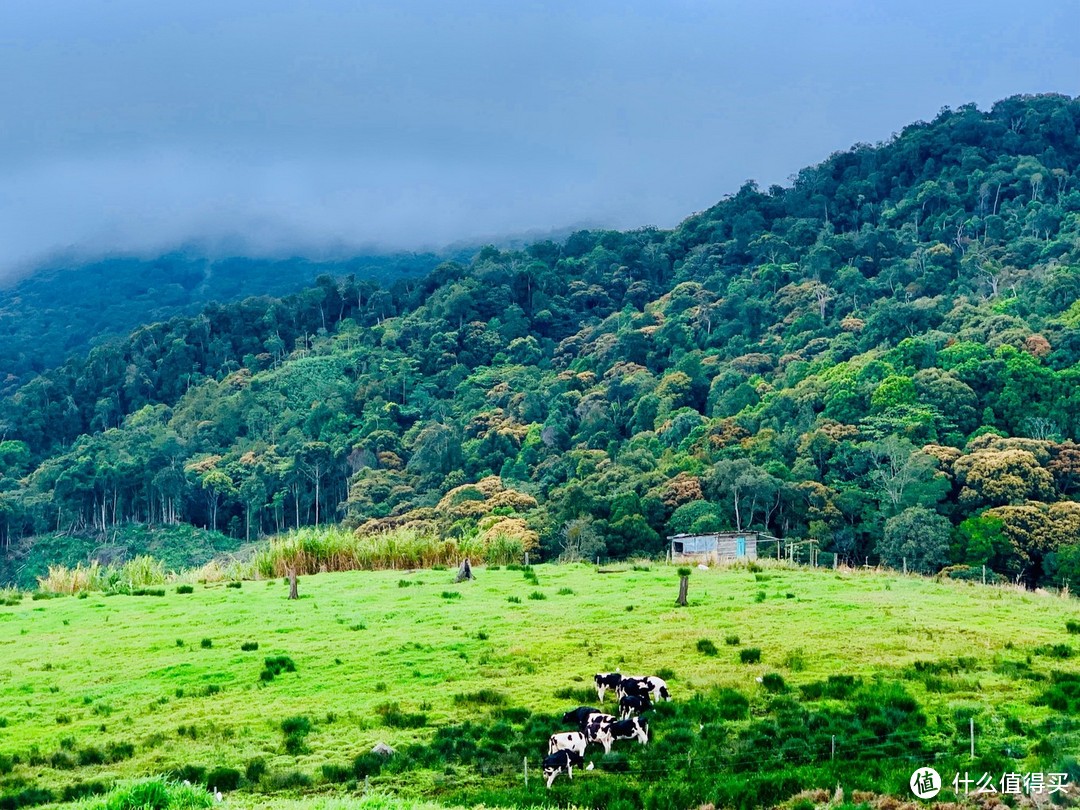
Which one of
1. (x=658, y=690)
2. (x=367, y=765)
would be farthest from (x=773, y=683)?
(x=367, y=765)

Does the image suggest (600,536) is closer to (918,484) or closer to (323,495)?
(918,484)

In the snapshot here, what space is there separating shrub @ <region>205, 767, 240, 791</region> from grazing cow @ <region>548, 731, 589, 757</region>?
193 inches

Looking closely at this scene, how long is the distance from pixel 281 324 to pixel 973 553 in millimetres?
97265

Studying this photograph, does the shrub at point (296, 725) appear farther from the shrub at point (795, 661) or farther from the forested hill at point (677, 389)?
the forested hill at point (677, 389)

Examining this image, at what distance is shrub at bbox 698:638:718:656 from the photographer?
23.0 m

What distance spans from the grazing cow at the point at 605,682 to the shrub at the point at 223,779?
6.45 m

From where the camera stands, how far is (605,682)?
66.2ft

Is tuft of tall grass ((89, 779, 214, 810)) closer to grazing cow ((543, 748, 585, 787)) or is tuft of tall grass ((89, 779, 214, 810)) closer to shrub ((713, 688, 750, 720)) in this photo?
grazing cow ((543, 748, 585, 787))

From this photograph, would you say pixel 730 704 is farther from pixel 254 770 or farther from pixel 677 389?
pixel 677 389

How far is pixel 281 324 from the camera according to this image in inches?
5266

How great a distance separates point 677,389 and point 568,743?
77.5m

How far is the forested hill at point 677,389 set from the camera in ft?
202

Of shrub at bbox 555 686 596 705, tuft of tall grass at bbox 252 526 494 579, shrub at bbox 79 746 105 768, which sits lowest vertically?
tuft of tall grass at bbox 252 526 494 579

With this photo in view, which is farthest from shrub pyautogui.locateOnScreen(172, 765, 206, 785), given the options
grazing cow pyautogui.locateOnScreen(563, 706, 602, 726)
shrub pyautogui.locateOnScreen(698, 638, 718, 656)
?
shrub pyautogui.locateOnScreen(698, 638, 718, 656)
